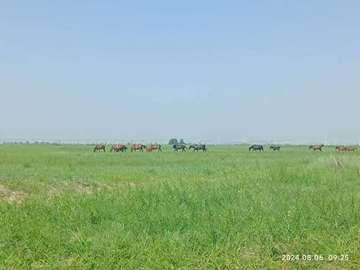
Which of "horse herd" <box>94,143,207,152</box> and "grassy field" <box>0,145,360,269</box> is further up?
"horse herd" <box>94,143,207,152</box>

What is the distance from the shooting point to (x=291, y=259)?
24.9 feet

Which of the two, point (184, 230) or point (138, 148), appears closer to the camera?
point (184, 230)

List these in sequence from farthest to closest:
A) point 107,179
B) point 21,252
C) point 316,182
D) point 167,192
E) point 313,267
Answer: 1. point 107,179
2. point 316,182
3. point 167,192
4. point 21,252
5. point 313,267

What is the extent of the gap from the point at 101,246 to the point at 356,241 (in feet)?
14.5

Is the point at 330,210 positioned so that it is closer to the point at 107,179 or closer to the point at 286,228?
the point at 286,228

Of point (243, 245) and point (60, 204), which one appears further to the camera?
point (60, 204)

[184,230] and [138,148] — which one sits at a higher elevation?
[138,148]

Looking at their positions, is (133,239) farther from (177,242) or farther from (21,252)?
(21,252)

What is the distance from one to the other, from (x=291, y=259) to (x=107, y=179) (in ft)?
47.8

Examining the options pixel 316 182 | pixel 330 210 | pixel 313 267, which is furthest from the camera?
pixel 316 182

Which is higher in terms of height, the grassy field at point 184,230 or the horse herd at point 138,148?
the horse herd at point 138,148

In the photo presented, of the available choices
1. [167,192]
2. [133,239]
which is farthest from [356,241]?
[167,192]

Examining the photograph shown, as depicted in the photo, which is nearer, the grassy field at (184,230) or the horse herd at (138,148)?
the grassy field at (184,230)

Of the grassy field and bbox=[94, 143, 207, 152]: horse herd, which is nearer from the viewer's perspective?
the grassy field
